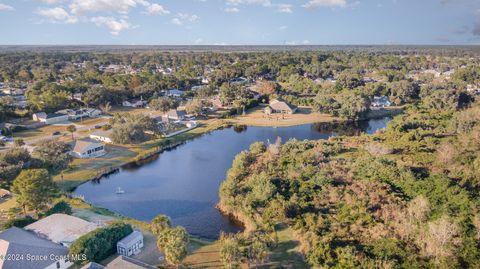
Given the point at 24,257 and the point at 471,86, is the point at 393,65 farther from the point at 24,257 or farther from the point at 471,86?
the point at 24,257

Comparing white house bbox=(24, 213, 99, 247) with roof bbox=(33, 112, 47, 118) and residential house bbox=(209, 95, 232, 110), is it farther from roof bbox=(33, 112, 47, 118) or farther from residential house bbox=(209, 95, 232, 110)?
residential house bbox=(209, 95, 232, 110)

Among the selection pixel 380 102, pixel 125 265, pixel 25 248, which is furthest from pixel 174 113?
pixel 125 265

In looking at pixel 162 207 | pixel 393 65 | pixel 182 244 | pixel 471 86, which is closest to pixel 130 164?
pixel 162 207

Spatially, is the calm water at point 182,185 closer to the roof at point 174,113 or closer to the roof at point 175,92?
the roof at point 174,113

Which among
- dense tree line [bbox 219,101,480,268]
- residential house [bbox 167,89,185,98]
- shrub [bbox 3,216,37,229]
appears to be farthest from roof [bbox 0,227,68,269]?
residential house [bbox 167,89,185,98]

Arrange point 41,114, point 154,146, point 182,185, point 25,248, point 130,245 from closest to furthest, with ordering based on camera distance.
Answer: point 25,248
point 130,245
point 182,185
point 154,146
point 41,114

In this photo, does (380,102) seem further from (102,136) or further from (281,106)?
(102,136)
